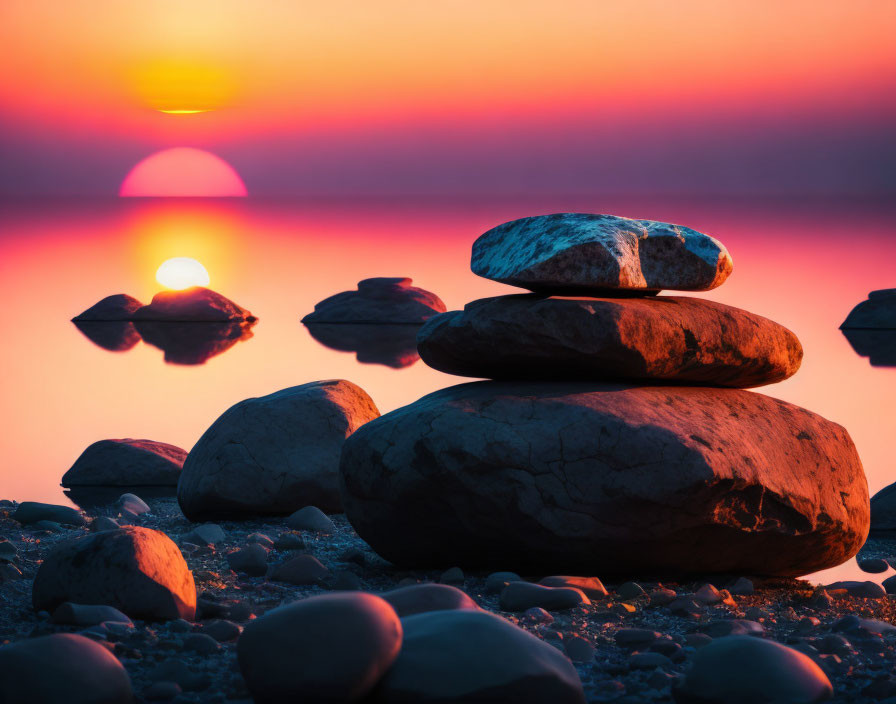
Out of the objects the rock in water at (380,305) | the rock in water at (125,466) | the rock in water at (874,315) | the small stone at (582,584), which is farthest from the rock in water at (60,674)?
the rock in water at (874,315)

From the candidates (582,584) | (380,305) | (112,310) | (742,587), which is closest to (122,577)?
(582,584)

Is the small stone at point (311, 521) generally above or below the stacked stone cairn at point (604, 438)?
below

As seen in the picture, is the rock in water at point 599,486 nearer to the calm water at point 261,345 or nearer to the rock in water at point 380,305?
the calm water at point 261,345

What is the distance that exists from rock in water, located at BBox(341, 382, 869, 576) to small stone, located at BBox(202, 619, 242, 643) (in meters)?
1.36

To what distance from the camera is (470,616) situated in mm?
3422

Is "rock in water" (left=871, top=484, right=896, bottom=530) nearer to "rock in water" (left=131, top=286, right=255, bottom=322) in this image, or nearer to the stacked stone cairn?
the stacked stone cairn

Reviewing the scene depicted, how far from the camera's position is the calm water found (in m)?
10.7

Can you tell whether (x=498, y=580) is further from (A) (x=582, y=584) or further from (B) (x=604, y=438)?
(B) (x=604, y=438)

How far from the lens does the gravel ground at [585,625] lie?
3.75 meters

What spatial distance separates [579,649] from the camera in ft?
13.4

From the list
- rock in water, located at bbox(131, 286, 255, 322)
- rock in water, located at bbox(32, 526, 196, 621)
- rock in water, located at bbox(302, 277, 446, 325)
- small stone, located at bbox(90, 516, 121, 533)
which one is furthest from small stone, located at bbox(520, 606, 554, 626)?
rock in water, located at bbox(131, 286, 255, 322)

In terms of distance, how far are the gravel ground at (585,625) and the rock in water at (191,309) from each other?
14.6 m

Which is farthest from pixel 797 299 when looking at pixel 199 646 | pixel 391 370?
pixel 199 646

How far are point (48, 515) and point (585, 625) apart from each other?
3783 mm
